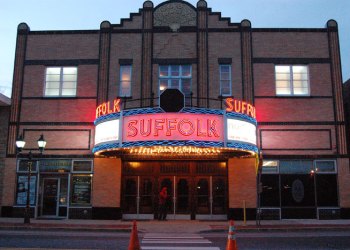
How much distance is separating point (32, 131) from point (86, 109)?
328 cm

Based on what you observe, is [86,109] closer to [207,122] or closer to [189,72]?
[189,72]

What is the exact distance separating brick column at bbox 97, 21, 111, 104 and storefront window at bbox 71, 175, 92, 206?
170 inches

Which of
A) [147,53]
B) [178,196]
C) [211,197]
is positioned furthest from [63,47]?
[211,197]

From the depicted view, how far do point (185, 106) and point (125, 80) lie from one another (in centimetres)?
428

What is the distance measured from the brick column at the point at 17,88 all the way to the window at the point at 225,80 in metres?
11.3

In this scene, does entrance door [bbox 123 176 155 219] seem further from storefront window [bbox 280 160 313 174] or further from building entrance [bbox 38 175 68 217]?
storefront window [bbox 280 160 313 174]

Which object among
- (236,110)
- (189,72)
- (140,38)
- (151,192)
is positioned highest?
(140,38)

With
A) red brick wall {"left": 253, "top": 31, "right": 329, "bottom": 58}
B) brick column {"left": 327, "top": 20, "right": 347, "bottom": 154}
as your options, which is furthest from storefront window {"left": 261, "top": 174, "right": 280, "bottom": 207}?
red brick wall {"left": 253, "top": 31, "right": 329, "bottom": 58}

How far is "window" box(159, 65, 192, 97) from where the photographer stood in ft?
80.1

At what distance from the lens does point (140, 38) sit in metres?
25.0

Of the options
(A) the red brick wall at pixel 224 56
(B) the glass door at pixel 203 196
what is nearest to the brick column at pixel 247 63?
(A) the red brick wall at pixel 224 56

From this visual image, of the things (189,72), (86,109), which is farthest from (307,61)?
(86,109)

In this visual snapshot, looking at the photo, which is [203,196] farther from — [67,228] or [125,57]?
[125,57]

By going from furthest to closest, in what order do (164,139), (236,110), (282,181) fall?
(282,181)
(236,110)
(164,139)
